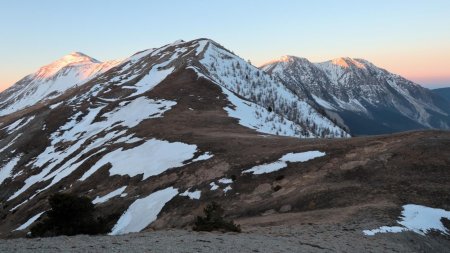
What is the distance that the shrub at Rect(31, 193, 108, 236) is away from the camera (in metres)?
26.3

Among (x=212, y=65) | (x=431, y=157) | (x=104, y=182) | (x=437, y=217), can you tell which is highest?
(x=212, y=65)

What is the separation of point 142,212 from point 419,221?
74.7 ft

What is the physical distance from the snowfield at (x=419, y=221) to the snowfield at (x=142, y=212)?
19299 millimetres

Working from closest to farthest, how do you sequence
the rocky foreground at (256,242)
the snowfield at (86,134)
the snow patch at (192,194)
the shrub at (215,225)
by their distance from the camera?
1. the rocky foreground at (256,242)
2. the shrub at (215,225)
3. the snow patch at (192,194)
4. the snowfield at (86,134)

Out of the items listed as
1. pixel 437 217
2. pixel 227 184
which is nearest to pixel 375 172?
pixel 437 217

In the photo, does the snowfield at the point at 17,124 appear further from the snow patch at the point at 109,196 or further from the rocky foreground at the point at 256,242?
the rocky foreground at the point at 256,242

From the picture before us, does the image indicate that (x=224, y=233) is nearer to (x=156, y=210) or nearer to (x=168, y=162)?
(x=156, y=210)

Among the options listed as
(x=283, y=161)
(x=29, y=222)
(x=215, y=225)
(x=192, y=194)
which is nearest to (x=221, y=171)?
(x=192, y=194)

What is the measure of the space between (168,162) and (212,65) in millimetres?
103393

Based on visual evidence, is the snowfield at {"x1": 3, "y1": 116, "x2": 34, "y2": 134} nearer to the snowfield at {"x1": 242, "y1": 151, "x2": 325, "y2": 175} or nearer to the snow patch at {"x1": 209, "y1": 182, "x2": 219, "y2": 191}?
the snow patch at {"x1": 209, "y1": 182, "x2": 219, "y2": 191}

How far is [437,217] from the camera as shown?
25.8 metres

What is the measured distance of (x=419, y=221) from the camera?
2514 centimetres

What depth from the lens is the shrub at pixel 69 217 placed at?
2627 cm

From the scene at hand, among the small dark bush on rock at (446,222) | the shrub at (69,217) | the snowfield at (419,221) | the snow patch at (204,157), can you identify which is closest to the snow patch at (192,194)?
the snow patch at (204,157)
